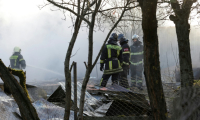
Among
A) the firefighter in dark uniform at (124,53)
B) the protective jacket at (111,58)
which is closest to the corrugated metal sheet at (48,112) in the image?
the protective jacket at (111,58)

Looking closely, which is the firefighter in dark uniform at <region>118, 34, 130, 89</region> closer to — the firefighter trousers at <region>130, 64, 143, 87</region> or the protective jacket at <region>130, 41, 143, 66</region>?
the firefighter trousers at <region>130, 64, 143, 87</region>

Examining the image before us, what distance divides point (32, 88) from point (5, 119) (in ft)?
6.50

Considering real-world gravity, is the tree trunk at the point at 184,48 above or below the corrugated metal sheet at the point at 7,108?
above

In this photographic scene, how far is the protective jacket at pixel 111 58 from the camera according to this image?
22.6 ft

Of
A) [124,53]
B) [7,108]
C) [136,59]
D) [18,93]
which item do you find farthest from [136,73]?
[18,93]

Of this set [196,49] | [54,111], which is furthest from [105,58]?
[196,49]

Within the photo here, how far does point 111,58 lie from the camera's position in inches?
274

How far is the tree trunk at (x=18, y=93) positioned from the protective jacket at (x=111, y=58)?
4384mm

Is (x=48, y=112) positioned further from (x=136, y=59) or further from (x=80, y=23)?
(x=136, y=59)

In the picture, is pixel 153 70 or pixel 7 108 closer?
pixel 153 70

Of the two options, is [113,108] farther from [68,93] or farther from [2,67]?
[2,67]

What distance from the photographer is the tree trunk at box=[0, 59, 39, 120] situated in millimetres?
2607

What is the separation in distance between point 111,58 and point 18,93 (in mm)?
4503

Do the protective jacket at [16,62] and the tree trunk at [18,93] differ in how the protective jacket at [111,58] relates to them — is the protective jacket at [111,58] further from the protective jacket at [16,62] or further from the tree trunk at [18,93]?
the tree trunk at [18,93]
